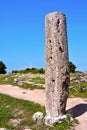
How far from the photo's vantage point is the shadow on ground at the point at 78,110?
65.4ft

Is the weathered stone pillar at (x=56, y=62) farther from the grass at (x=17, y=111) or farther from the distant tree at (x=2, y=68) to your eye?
the distant tree at (x=2, y=68)

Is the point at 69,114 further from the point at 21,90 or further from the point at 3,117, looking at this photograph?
the point at 21,90

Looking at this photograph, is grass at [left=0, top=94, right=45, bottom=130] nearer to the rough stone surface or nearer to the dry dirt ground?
the rough stone surface

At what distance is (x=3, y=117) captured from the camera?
21.1m

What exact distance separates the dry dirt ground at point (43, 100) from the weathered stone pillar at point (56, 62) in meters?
1.33

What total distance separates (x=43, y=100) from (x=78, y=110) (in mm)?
4478

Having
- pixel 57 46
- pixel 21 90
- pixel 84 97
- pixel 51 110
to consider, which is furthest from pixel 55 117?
pixel 21 90

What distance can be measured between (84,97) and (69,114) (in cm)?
669

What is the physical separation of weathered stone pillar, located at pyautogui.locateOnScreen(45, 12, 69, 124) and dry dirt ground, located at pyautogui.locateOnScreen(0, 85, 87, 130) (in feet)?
4.38

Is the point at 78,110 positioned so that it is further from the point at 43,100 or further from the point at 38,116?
the point at 43,100

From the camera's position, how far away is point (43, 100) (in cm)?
2480

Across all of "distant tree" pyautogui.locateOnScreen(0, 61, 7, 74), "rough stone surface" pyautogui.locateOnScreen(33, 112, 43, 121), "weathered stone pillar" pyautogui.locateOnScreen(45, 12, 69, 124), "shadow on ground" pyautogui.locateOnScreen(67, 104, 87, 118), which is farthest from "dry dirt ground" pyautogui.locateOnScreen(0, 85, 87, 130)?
"distant tree" pyautogui.locateOnScreen(0, 61, 7, 74)

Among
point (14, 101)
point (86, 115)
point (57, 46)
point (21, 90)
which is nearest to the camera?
point (57, 46)

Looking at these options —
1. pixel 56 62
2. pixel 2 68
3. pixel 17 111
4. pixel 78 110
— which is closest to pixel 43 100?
pixel 17 111
